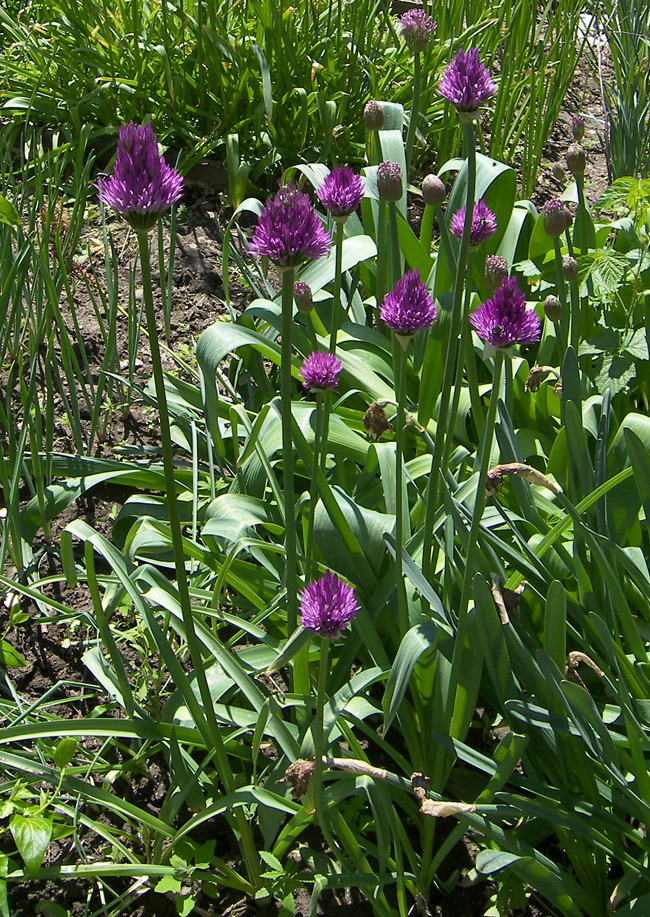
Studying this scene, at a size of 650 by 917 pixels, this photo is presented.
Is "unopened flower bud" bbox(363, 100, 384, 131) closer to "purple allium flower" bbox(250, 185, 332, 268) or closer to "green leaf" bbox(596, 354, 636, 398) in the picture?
"purple allium flower" bbox(250, 185, 332, 268)

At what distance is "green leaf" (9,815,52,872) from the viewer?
1238 mm

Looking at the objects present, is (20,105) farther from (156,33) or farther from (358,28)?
(358,28)

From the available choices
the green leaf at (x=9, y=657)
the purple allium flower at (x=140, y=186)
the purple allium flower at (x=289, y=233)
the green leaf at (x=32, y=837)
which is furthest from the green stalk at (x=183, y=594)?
the green leaf at (x=9, y=657)

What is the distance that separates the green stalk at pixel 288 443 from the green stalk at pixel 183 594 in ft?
0.51

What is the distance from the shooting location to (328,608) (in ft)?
3.27

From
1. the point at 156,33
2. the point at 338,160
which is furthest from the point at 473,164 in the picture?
the point at 156,33

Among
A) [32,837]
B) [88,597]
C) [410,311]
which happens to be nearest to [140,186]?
[410,311]

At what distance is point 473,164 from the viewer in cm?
107

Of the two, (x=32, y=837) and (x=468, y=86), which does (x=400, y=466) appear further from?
(x=32, y=837)

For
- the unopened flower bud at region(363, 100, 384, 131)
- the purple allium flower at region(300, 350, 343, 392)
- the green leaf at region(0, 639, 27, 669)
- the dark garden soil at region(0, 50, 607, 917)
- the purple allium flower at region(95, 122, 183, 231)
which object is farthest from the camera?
the green leaf at region(0, 639, 27, 669)

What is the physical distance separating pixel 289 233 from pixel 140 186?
7.6 inches

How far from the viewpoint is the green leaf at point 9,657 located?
1.67 metres

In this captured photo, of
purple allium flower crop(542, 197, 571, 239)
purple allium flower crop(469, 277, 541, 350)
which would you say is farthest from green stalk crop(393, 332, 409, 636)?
purple allium flower crop(542, 197, 571, 239)

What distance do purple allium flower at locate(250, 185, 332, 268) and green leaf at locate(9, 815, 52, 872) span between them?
939 millimetres
